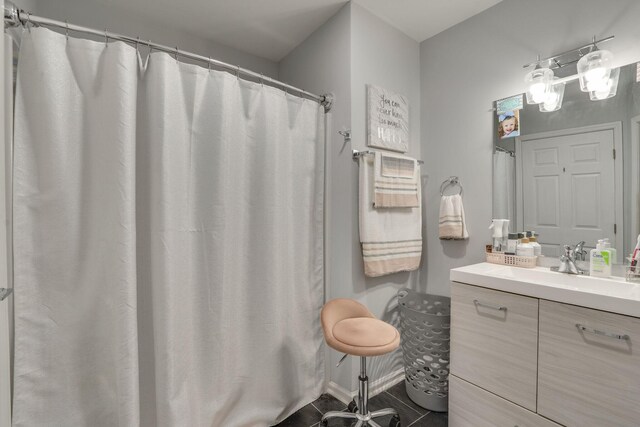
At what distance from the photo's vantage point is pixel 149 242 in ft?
4.25

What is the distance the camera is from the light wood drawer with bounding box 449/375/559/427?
47.8 inches

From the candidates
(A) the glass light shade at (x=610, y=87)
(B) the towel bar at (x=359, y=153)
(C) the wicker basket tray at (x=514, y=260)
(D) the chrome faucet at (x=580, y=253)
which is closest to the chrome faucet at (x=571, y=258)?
(D) the chrome faucet at (x=580, y=253)

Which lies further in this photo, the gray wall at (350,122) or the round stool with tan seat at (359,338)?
the gray wall at (350,122)

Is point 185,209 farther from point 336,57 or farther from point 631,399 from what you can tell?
point 631,399

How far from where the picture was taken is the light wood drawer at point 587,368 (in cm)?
98

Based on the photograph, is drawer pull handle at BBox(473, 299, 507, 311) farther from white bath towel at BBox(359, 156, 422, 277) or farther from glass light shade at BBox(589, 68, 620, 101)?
glass light shade at BBox(589, 68, 620, 101)

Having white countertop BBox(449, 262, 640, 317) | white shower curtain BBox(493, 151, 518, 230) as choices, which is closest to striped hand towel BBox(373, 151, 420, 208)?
white shower curtain BBox(493, 151, 518, 230)

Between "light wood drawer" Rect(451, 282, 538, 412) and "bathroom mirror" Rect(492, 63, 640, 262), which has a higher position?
"bathroom mirror" Rect(492, 63, 640, 262)

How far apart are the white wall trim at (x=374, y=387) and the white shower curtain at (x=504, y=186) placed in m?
1.25

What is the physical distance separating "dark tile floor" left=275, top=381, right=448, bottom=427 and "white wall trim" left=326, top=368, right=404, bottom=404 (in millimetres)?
24

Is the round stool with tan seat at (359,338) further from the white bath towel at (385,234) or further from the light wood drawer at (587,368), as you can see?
the light wood drawer at (587,368)

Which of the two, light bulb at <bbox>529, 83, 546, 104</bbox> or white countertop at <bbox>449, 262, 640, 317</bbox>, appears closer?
white countertop at <bbox>449, 262, 640, 317</bbox>

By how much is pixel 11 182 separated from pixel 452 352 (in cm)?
204

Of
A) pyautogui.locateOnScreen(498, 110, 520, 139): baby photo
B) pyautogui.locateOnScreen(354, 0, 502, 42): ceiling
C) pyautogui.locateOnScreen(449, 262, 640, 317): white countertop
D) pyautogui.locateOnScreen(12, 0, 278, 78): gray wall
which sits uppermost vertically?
pyautogui.locateOnScreen(354, 0, 502, 42): ceiling
